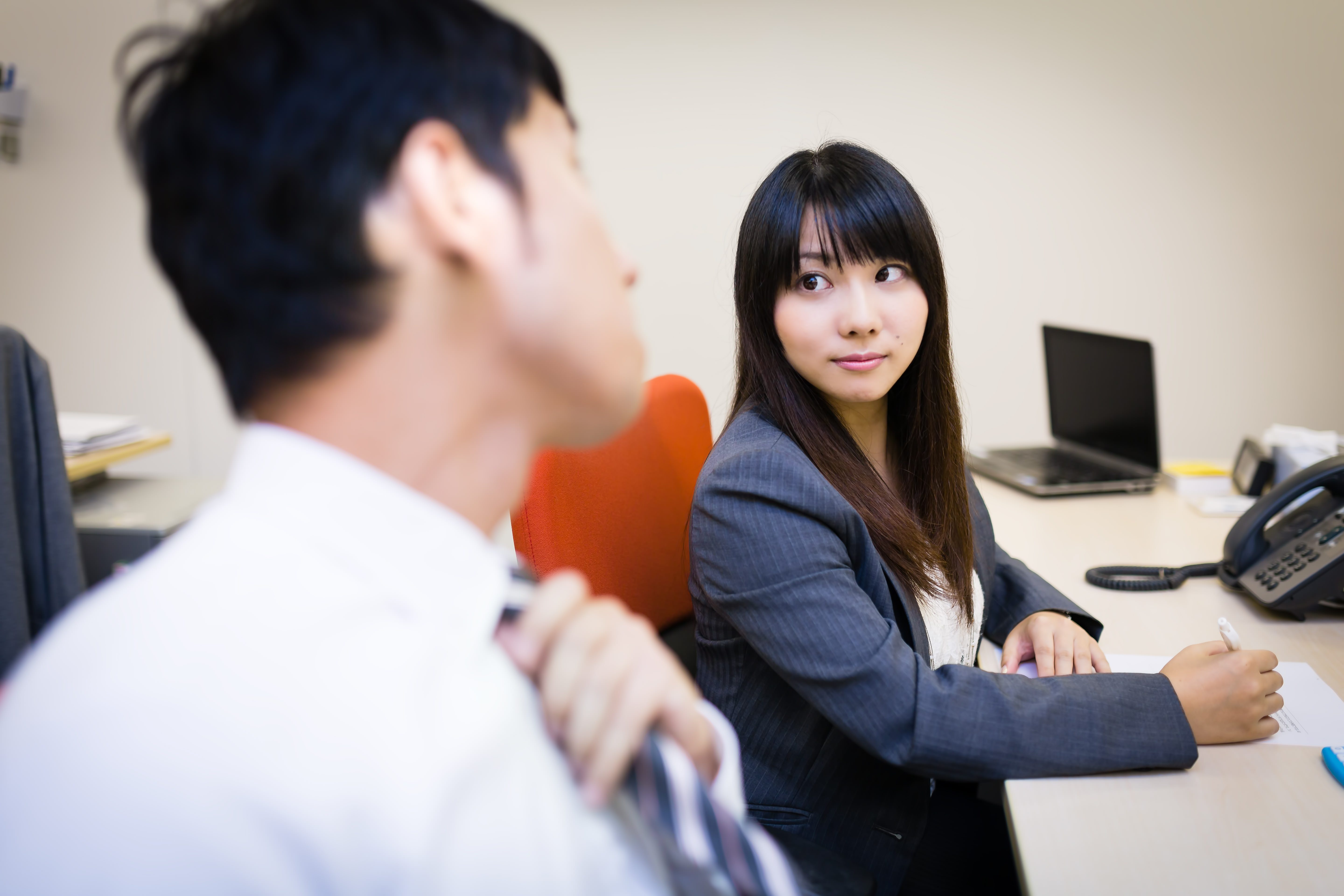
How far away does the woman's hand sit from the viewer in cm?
113

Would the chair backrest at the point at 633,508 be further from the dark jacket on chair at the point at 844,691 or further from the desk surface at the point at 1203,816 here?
the desk surface at the point at 1203,816

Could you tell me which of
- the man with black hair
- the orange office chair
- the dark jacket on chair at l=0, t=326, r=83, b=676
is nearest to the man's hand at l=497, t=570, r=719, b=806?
the man with black hair

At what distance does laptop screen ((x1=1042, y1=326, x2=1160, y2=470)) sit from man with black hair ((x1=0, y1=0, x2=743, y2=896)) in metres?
1.75

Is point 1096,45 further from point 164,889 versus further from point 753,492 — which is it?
point 164,889

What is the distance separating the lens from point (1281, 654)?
116cm

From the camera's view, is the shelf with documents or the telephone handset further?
the shelf with documents

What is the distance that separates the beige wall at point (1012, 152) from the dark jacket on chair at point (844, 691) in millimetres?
2156

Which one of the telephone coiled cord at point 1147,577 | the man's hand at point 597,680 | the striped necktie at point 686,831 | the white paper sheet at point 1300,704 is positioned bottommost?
the telephone coiled cord at point 1147,577

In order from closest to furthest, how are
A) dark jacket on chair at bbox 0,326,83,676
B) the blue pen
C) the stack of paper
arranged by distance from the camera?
1. the blue pen
2. dark jacket on chair at bbox 0,326,83,676
3. the stack of paper

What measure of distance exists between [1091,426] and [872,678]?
63.1 inches

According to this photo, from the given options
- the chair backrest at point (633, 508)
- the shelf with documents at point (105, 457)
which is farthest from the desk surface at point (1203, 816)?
the shelf with documents at point (105, 457)

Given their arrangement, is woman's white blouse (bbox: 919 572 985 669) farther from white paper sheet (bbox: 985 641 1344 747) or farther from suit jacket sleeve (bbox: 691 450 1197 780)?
suit jacket sleeve (bbox: 691 450 1197 780)

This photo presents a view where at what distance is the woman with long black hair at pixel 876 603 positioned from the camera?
3.01ft

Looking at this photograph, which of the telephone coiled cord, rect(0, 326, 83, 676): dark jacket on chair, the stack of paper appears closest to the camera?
the telephone coiled cord
